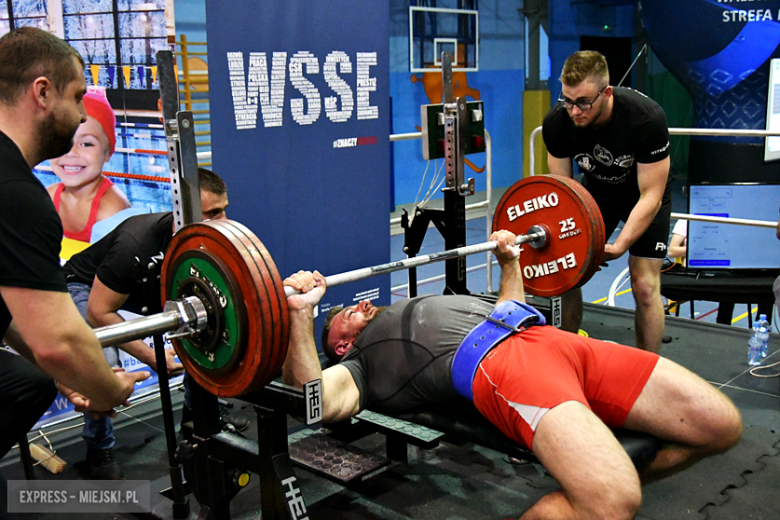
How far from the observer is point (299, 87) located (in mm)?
3602

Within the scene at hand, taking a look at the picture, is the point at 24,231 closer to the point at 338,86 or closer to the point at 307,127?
the point at 307,127

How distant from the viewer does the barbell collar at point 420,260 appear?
2109mm

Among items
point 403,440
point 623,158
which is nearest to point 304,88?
point 623,158

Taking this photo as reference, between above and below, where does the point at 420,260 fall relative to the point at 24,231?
below

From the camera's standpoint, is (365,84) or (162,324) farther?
(365,84)

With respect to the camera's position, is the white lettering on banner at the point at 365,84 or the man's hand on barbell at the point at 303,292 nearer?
the man's hand on barbell at the point at 303,292

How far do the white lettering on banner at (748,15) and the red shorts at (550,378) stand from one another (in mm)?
5997

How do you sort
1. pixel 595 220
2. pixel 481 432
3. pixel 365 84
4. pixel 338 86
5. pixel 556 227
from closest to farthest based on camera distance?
pixel 481 432 < pixel 595 220 < pixel 556 227 < pixel 338 86 < pixel 365 84

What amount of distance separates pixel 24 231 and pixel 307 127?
7.49 ft

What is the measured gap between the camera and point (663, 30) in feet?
26.2

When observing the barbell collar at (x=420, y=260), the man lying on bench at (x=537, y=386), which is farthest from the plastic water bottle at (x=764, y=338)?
the man lying on bench at (x=537, y=386)

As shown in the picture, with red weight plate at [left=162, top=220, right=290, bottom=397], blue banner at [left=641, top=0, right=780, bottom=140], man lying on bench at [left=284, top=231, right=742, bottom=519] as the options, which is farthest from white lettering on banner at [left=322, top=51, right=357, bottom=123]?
blue banner at [left=641, top=0, right=780, bottom=140]

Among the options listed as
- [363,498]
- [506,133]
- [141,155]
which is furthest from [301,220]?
[506,133]

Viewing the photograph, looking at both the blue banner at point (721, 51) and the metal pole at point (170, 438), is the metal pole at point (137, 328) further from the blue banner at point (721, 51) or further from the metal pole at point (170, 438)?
the blue banner at point (721, 51)
